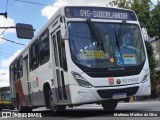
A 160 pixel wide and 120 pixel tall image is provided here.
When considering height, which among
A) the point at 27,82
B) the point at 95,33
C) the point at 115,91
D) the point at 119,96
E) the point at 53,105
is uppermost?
the point at 95,33

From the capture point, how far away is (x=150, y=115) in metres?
11.6

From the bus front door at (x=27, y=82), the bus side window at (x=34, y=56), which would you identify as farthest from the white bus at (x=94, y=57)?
the bus front door at (x=27, y=82)

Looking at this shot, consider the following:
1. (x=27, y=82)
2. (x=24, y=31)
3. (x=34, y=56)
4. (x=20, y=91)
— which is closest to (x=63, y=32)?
(x=34, y=56)

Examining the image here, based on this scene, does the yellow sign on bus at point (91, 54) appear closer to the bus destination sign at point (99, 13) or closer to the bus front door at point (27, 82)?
the bus destination sign at point (99, 13)

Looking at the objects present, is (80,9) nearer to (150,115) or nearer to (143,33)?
(143,33)

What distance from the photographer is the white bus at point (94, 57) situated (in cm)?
1201

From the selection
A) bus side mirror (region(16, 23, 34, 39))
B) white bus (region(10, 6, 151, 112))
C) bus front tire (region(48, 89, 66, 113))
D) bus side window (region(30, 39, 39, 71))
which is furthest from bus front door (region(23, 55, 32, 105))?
white bus (region(10, 6, 151, 112))

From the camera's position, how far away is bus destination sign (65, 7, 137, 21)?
12.7m

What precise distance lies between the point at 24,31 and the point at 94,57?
10793 millimetres

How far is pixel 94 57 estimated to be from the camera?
12.2 metres

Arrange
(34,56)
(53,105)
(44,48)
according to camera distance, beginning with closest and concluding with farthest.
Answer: (53,105)
(44,48)
(34,56)

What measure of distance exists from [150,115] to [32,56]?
22.5 feet

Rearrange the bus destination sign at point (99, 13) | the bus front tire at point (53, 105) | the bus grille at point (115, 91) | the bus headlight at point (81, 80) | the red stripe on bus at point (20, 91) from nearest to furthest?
the bus headlight at point (81, 80)
the bus grille at point (115, 91)
the bus destination sign at point (99, 13)
the bus front tire at point (53, 105)
the red stripe on bus at point (20, 91)

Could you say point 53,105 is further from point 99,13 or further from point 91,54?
point 99,13
